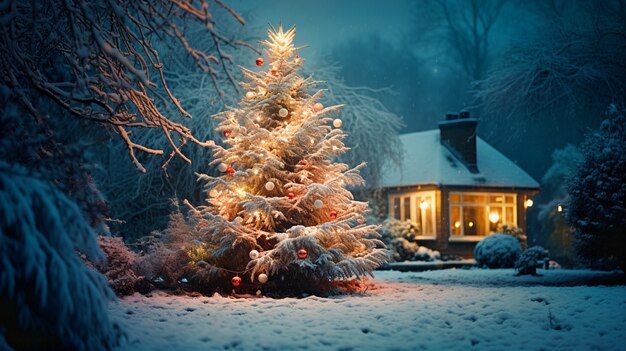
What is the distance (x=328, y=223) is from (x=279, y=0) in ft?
108

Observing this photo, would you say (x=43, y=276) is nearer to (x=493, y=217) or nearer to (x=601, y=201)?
(x=601, y=201)

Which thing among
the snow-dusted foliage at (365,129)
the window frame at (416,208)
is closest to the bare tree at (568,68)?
the snow-dusted foliage at (365,129)

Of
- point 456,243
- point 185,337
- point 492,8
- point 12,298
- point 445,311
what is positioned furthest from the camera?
point 492,8

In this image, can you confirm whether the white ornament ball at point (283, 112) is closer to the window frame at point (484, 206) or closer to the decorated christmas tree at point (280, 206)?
the decorated christmas tree at point (280, 206)

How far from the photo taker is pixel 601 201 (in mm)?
12609

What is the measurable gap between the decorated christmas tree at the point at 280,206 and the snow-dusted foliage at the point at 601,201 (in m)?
5.76

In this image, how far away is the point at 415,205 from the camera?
25.0 meters

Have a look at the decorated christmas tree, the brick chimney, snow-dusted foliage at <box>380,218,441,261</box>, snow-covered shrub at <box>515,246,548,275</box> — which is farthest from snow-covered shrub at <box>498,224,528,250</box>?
the decorated christmas tree

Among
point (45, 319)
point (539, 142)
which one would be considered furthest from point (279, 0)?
point (45, 319)

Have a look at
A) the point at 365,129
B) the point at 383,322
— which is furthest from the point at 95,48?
the point at 365,129

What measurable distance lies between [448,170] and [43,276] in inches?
860

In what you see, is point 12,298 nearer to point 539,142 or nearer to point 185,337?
point 185,337

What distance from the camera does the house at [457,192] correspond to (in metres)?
24.0

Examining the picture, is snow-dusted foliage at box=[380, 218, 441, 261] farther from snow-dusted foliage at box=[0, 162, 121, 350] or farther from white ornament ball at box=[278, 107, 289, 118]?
snow-dusted foliage at box=[0, 162, 121, 350]
